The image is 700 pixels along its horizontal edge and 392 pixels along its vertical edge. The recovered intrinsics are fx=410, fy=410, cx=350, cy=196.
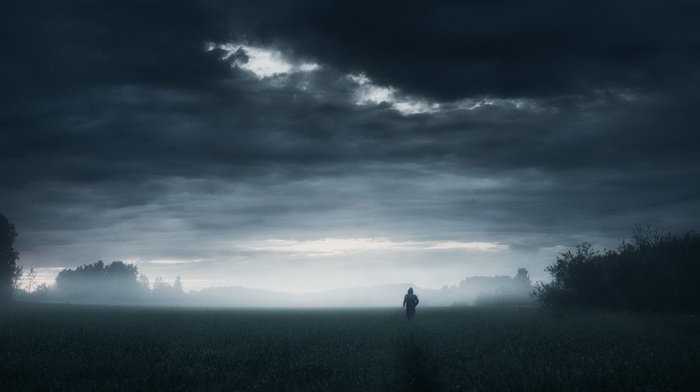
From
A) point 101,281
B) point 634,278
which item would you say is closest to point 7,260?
point 634,278

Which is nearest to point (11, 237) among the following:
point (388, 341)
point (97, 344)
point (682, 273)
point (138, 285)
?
point (97, 344)

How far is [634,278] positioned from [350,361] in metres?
29.3

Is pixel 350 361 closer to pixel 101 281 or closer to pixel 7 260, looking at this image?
pixel 7 260

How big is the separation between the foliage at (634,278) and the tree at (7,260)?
282ft

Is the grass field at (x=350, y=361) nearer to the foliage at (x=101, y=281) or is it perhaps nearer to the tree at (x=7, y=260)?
the tree at (x=7, y=260)

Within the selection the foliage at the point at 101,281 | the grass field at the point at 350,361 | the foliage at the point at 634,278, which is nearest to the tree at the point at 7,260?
the grass field at the point at 350,361

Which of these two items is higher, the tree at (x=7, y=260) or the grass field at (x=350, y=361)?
the tree at (x=7, y=260)

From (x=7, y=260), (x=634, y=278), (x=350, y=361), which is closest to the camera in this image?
(x=350, y=361)

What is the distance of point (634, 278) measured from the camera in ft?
106

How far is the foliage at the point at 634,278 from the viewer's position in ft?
98.7

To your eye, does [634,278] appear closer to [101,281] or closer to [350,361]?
[350,361]

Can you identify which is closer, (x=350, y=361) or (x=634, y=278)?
(x=350, y=361)

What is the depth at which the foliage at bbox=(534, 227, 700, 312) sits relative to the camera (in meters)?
30.1

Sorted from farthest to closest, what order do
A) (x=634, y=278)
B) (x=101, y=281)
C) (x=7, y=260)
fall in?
1. (x=101, y=281)
2. (x=7, y=260)
3. (x=634, y=278)
